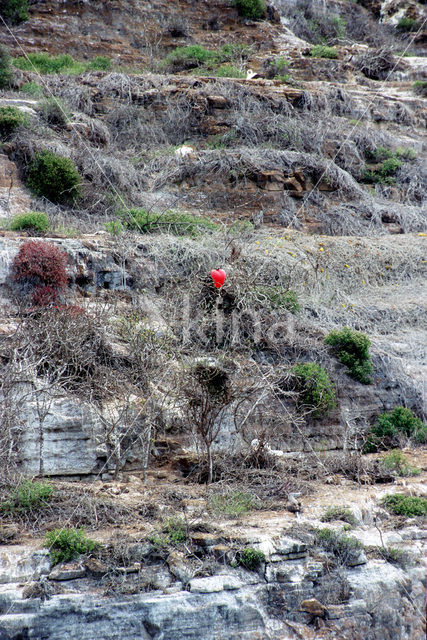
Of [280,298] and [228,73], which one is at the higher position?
[228,73]

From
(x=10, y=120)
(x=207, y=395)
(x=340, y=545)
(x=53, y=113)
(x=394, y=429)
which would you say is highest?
(x=10, y=120)

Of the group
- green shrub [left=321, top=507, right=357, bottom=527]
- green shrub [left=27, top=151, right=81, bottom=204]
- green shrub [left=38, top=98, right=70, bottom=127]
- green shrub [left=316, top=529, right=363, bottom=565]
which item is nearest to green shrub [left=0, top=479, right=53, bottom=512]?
green shrub [left=316, top=529, right=363, bottom=565]

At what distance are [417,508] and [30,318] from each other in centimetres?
522

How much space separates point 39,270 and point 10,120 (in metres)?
5.09

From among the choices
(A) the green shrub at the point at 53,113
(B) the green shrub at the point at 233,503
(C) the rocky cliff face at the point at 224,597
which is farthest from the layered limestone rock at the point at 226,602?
(A) the green shrub at the point at 53,113

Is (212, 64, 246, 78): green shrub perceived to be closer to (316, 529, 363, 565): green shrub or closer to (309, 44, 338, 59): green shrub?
(309, 44, 338, 59): green shrub

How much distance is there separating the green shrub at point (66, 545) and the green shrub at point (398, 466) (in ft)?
13.7

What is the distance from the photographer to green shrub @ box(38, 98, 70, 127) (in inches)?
544

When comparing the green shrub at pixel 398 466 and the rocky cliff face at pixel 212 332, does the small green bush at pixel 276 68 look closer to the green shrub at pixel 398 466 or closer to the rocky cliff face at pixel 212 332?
the rocky cliff face at pixel 212 332

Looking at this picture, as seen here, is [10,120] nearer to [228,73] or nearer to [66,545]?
[228,73]

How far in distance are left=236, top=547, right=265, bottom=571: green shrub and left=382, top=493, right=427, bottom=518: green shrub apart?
1.94 m

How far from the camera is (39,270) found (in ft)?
30.1

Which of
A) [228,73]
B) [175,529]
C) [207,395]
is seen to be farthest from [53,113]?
[175,529]

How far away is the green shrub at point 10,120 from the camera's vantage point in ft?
41.8
